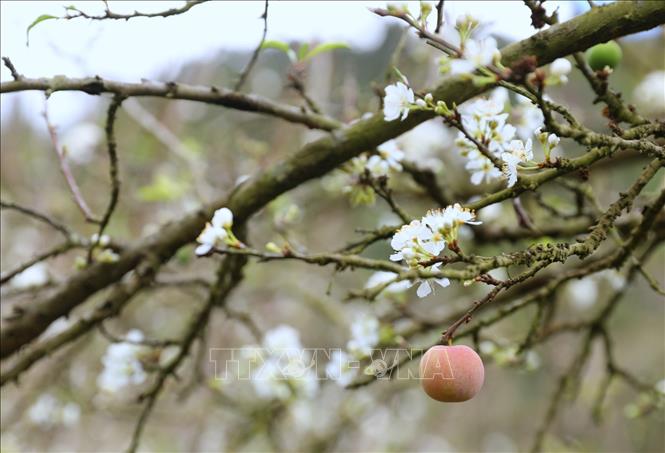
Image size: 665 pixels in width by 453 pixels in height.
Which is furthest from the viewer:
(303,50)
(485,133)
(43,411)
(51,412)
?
(43,411)

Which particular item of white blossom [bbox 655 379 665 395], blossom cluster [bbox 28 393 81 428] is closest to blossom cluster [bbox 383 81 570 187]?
white blossom [bbox 655 379 665 395]

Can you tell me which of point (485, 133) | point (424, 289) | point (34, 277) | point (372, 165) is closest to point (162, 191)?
point (34, 277)

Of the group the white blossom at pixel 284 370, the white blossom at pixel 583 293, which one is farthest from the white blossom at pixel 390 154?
the white blossom at pixel 583 293

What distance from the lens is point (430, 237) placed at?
105 centimetres

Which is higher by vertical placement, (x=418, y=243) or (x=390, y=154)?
(x=418, y=243)

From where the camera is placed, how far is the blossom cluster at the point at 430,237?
104cm

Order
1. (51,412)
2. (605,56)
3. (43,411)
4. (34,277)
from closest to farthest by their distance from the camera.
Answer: (605,56) < (34,277) < (51,412) < (43,411)

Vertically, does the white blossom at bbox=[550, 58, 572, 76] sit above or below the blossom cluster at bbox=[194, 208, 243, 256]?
above

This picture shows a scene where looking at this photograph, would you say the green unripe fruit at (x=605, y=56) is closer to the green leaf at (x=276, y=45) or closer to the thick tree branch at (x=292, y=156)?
the thick tree branch at (x=292, y=156)

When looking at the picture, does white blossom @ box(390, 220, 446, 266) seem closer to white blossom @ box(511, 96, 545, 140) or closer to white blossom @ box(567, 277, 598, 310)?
white blossom @ box(511, 96, 545, 140)

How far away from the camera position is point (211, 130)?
532 centimetres

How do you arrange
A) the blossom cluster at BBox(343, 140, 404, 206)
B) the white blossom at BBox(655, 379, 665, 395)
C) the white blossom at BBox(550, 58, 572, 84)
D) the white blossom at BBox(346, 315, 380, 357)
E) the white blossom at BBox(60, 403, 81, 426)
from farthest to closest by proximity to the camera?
the white blossom at BBox(60, 403, 81, 426) → the white blossom at BBox(655, 379, 665, 395) → the white blossom at BBox(346, 315, 380, 357) → the blossom cluster at BBox(343, 140, 404, 206) → the white blossom at BBox(550, 58, 572, 84)

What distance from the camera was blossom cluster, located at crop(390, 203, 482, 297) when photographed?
104 centimetres

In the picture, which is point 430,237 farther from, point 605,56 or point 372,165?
point 605,56
